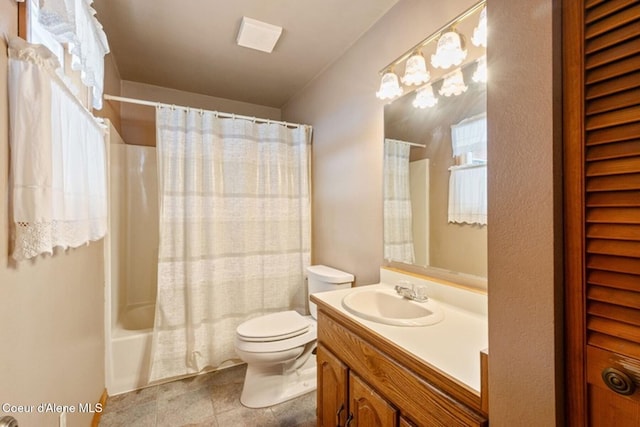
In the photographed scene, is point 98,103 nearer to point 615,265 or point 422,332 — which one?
point 422,332

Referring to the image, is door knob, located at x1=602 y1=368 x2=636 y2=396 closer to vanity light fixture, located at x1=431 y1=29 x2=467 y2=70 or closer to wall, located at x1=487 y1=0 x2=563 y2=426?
wall, located at x1=487 y1=0 x2=563 y2=426

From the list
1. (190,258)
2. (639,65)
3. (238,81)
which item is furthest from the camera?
(238,81)

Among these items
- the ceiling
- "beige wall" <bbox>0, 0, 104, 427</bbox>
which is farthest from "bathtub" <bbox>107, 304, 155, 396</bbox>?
the ceiling

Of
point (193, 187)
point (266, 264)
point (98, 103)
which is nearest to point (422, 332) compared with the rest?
point (266, 264)

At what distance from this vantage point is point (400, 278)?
1.59m

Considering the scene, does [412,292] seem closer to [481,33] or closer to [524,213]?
[524,213]

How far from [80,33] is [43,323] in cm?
112

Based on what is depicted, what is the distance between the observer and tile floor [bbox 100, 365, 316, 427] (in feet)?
5.42

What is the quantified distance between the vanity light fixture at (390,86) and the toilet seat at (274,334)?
1.52m

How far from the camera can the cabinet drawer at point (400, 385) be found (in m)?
0.73

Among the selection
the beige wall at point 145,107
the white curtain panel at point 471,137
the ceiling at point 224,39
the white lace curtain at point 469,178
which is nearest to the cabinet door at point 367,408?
the white lace curtain at point 469,178

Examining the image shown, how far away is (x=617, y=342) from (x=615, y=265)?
122 millimetres

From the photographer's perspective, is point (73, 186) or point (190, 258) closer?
point (73, 186)

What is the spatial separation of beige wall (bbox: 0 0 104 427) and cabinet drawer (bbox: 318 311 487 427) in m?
1.02
